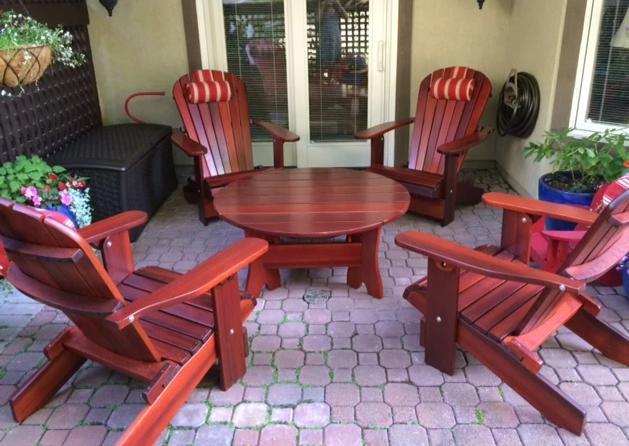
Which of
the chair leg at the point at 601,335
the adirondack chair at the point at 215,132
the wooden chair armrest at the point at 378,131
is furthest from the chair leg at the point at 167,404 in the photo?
the wooden chair armrest at the point at 378,131

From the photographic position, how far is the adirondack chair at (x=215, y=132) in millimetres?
3771

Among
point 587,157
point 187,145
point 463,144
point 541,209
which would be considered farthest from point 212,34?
point 541,209

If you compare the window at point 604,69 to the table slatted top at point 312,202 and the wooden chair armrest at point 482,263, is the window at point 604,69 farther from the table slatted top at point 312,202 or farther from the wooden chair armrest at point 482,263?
the wooden chair armrest at point 482,263

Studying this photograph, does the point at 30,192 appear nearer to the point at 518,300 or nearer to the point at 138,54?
the point at 138,54

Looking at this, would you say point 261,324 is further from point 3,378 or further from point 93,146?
point 93,146

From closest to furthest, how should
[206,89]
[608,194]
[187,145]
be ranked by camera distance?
[608,194] < [187,145] < [206,89]

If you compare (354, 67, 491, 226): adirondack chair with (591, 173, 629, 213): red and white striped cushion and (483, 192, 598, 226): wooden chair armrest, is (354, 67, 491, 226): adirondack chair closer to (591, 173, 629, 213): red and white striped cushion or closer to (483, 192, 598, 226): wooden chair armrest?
(591, 173, 629, 213): red and white striped cushion

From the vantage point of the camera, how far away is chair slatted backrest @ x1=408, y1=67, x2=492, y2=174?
3.72 metres

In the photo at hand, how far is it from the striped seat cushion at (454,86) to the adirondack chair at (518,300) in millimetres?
1611

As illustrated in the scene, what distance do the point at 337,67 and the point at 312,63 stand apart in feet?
0.68

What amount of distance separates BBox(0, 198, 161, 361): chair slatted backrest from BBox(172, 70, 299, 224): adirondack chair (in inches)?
76.5

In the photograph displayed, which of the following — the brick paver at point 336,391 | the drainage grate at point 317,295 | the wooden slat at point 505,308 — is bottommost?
the brick paver at point 336,391

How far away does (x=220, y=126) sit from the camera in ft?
13.2

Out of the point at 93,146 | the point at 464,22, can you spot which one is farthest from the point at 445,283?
the point at 464,22
